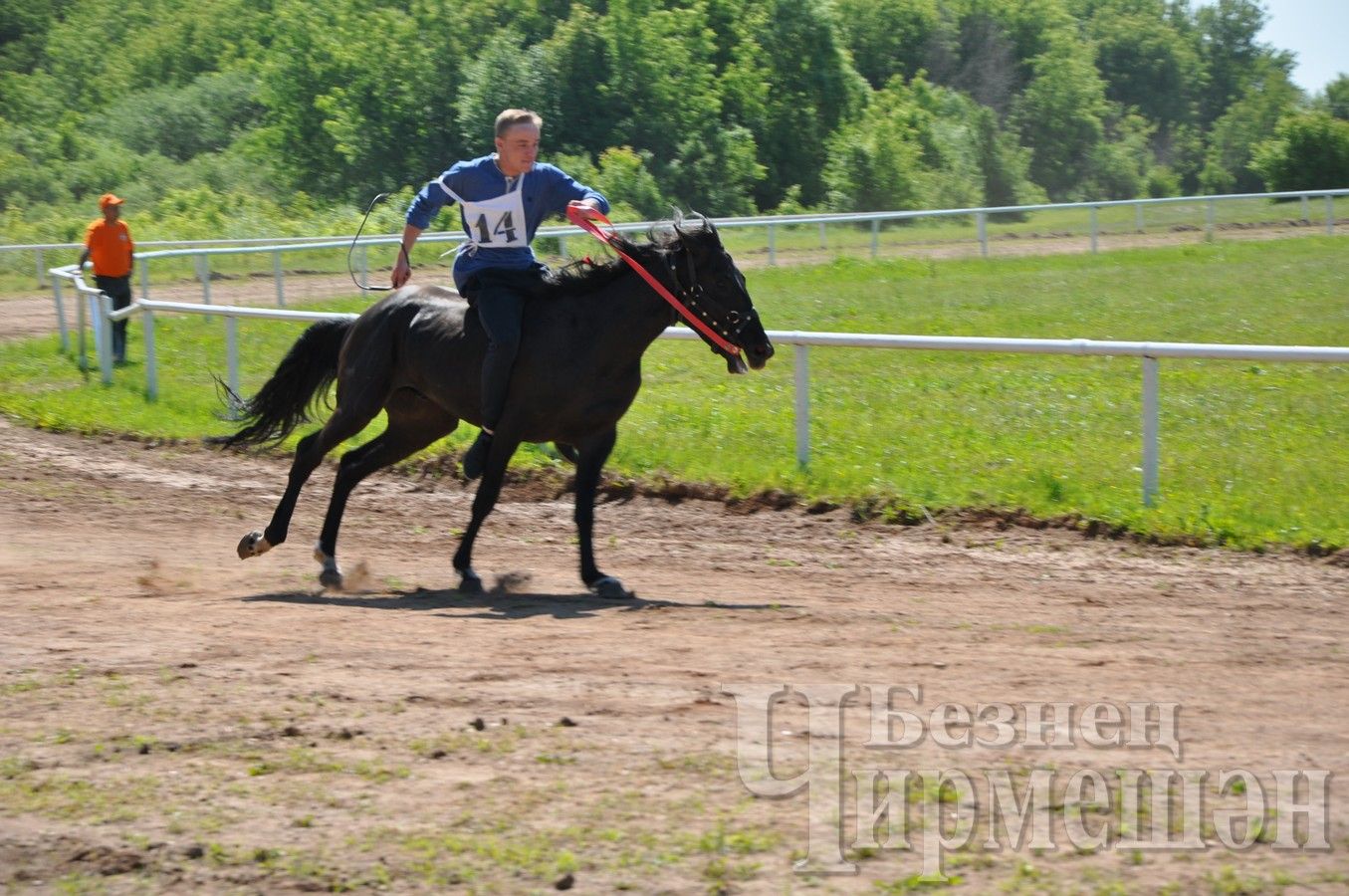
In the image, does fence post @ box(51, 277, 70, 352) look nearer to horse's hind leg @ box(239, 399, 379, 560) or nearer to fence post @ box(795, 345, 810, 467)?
horse's hind leg @ box(239, 399, 379, 560)

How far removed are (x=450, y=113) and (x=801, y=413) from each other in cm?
3420

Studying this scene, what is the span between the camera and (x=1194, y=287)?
23.9 meters

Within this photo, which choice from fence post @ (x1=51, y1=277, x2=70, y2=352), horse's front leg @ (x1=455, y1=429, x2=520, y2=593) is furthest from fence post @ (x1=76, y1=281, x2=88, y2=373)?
horse's front leg @ (x1=455, y1=429, x2=520, y2=593)

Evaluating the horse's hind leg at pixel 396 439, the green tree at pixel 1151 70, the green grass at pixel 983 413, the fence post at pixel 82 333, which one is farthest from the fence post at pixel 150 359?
the green tree at pixel 1151 70

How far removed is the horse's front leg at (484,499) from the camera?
8484 mm

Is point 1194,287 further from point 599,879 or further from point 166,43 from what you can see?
point 166,43

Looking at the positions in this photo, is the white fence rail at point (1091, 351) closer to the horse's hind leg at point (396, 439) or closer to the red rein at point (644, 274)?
the horse's hind leg at point (396, 439)

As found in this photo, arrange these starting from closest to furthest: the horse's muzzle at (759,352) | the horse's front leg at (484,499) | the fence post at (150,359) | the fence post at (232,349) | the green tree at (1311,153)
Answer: the horse's muzzle at (759,352)
the horse's front leg at (484,499)
the fence post at (232,349)
the fence post at (150,359)
the green tree at (1311,153)

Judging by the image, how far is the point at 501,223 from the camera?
8625mm

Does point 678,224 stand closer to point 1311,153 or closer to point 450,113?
point 450,113

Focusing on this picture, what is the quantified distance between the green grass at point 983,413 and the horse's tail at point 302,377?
8.87 feet

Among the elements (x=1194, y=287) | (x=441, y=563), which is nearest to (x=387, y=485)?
(x=441, y=563)

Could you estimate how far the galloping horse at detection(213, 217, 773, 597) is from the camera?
8.19 meters

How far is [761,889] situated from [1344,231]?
33674 millimetres
